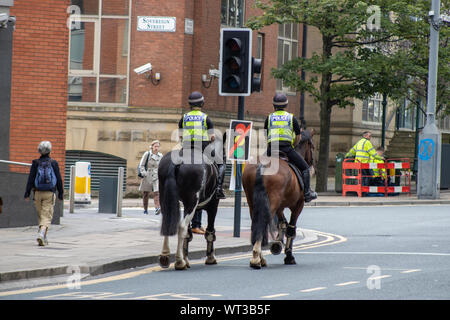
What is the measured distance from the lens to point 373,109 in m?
41.9

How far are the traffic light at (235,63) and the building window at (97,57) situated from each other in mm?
13922

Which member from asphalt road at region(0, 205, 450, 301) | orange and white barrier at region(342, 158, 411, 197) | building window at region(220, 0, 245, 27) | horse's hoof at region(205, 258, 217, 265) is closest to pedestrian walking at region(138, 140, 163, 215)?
asphalt road at region(0, 205, 450, 301)

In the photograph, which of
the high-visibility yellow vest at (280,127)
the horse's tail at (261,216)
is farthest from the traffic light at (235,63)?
the horse's tail at (261,216)

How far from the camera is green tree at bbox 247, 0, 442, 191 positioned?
28062 millimetres

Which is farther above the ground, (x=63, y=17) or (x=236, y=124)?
(x=63, y=17)

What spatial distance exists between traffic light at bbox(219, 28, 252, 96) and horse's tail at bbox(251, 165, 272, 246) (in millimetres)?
3667

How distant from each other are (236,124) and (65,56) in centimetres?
472

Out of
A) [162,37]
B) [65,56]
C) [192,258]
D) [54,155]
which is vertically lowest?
[192,258]

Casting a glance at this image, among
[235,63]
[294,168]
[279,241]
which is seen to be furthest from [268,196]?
[235,63]

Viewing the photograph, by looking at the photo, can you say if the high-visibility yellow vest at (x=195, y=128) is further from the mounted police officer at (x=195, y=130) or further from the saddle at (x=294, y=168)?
the saddle at (x=294, y=168)

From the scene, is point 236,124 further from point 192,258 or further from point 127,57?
point 127,57
